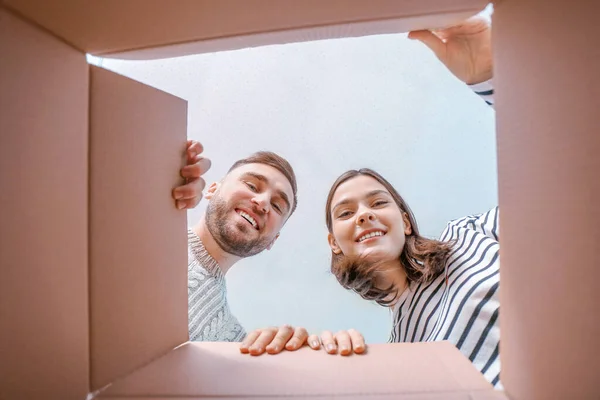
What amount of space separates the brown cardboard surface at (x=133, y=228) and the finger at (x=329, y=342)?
0.78 feet

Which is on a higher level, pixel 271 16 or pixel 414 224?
pixel 271 16

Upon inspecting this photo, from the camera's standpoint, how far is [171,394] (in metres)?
0.47

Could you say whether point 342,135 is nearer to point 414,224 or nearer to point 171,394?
point 414,224

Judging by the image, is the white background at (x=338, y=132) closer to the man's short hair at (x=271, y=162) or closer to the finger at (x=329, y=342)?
the man's short hair at (x=271, y=162)

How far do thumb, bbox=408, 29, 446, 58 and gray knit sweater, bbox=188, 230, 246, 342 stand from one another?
114cm

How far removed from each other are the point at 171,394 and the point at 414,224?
1346 mm

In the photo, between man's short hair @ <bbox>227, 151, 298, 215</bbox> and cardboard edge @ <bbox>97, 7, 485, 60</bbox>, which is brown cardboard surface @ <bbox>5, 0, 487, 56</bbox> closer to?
cardboard edge @ <bbox>97, 7, 485, 60</bbox>

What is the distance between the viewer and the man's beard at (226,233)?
160 centimetres

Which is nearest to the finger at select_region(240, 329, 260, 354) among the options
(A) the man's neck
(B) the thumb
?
(B) the thumb

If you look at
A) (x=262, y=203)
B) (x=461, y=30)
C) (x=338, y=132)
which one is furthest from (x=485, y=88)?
(x=338, y=132)

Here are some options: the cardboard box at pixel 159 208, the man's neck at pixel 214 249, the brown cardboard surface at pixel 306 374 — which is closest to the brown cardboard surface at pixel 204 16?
the cardboard box at pixel 159 208

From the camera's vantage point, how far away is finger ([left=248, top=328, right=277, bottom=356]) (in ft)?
1.97

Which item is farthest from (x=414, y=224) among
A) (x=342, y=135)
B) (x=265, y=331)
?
(x=265, y=331)
